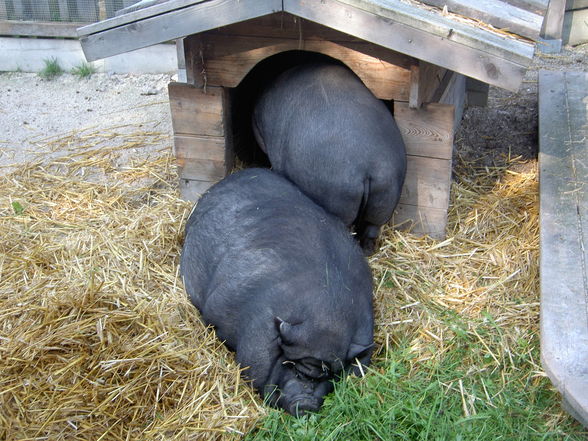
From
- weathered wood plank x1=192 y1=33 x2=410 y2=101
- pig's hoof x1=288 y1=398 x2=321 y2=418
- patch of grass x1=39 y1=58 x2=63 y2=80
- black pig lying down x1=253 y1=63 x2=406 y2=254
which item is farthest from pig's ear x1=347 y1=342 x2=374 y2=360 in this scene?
patch of grass x1=39 y1=58 x2=63 y2=80

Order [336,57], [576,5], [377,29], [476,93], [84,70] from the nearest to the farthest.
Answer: [377,29]
[336,57]
[476,93]
[84,70]
[576,5]

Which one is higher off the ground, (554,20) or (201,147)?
(554,20)

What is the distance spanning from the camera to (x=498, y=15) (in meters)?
4.02

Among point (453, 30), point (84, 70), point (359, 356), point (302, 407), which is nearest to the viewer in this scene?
point (302, 407)

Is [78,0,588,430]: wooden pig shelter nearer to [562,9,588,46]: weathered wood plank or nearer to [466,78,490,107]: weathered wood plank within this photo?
[466,78,490,107]: weathered wood plank

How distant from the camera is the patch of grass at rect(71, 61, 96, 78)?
6.98 meters

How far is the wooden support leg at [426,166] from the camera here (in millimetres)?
4129

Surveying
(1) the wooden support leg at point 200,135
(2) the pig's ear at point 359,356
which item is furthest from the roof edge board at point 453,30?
(2) the pig's ear at point 359,356

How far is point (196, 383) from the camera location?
10.5 ft

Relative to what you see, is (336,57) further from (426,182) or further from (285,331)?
(285,331)

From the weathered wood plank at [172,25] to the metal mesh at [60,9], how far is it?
11.4 ft

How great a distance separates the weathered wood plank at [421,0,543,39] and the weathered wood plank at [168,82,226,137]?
135cm

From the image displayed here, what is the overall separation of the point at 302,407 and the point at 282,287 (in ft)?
1.79

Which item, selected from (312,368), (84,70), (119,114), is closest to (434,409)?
(312,368)
